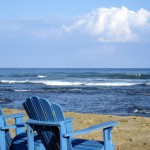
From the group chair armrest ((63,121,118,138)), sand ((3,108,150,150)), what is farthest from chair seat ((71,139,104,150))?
sand ((3,108,150,150))

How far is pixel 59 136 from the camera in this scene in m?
3.90

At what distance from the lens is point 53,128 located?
394 cm

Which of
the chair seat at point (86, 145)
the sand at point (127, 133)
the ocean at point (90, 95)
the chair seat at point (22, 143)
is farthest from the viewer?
the ocean at point (90, 95)

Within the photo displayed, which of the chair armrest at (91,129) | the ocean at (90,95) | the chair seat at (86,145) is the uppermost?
the chair armrest at (91,129)

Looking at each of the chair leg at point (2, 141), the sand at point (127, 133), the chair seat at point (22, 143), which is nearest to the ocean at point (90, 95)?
the sand at point (127, 133)

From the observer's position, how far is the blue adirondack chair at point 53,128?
3869 mm

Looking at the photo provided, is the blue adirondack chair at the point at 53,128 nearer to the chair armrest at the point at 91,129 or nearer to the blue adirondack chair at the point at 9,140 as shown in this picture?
the chair armrest at the point at 91,129

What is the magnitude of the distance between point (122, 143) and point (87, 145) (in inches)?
89.3

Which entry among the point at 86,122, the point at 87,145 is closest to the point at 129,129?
the point at 86,122

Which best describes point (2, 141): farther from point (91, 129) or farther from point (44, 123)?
point (91, 129)

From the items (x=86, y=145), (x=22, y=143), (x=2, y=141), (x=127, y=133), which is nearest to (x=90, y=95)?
(x=127, y=133)

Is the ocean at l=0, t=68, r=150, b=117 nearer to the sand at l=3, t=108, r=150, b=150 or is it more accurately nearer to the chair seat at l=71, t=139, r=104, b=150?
the sand at l=3, t=108, r=150, b=150

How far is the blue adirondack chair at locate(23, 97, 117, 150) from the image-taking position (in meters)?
3.87

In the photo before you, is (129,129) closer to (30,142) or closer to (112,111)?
(30,142)
